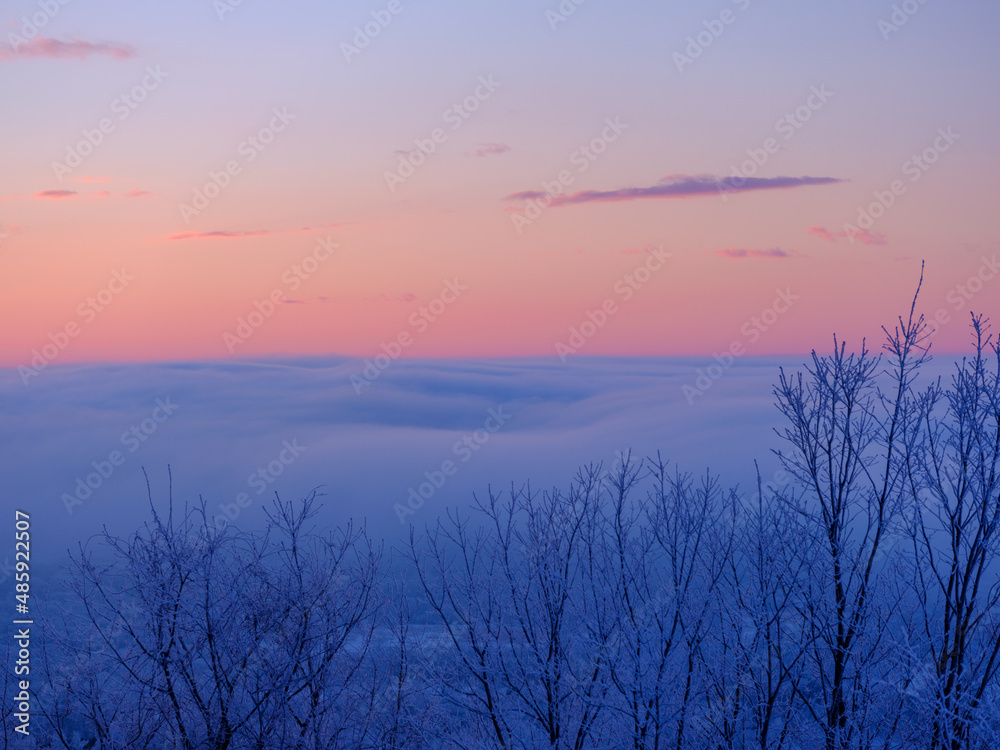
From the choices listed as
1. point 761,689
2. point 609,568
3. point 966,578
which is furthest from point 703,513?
point 966,578

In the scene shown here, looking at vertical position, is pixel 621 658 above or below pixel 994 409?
below

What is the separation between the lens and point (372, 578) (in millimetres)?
17891

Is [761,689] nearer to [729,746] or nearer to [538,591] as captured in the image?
[729,746]

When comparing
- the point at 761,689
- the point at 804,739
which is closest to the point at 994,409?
the point at 761,689

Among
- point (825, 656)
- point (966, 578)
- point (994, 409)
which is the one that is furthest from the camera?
point (825, 656)

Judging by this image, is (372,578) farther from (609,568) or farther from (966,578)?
(966,578)

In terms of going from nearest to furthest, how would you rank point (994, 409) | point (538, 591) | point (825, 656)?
1. point (994, 409)
2. point (825, 656)
3. point (538, 591)

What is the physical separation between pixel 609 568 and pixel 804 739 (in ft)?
18.3

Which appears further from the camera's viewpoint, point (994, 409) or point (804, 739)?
point (804, 739)

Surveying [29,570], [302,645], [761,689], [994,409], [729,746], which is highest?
[994,409]

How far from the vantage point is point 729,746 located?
1650cm

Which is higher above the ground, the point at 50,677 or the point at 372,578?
the point at 372,578

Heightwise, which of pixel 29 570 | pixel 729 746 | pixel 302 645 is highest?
pixel 29 570

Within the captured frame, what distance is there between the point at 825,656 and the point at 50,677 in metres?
15.2
